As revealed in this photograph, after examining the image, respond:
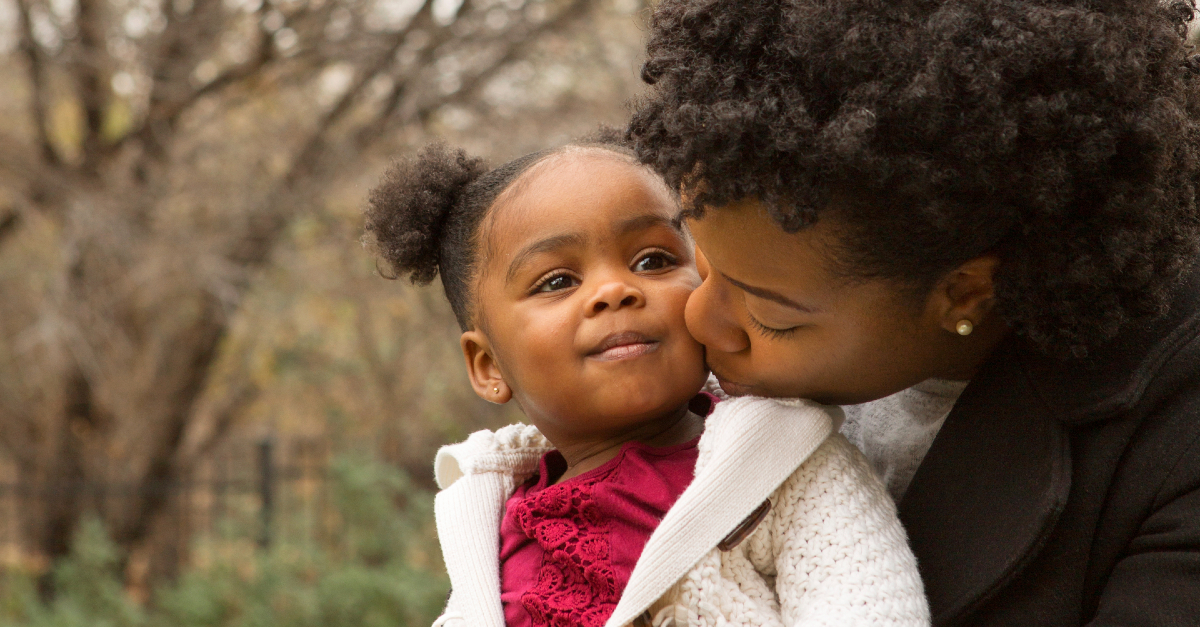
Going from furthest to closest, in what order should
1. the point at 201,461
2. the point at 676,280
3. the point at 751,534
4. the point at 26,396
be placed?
the point at 201,461
the point at 26,396
the point at 676,280
the point at 751,534

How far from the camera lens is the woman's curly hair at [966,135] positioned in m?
1.46

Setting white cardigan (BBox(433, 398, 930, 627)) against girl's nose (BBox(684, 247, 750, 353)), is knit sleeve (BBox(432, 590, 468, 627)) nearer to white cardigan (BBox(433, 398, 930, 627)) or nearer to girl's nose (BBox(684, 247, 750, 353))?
white cardigan (BBox(433, 398, 930, 627))

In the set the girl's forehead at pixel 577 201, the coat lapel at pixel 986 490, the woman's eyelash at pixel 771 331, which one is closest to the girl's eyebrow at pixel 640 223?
the girl's forehead at pixel 577 201

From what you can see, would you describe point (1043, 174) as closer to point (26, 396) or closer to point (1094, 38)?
point (1094, 38)

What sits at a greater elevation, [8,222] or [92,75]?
[92,75]

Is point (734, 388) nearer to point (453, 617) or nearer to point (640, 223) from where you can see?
point (640, 223)

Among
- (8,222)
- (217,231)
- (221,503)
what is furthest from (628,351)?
(221,503)

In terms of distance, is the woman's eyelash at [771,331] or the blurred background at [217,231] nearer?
the woman's eyelash at [771,331]

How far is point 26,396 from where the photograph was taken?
8148mm

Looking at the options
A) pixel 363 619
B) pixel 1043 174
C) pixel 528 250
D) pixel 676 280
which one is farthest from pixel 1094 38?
pixel 363 619

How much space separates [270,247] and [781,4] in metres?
5.45

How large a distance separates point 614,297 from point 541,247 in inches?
8.3

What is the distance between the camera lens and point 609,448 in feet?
7.35

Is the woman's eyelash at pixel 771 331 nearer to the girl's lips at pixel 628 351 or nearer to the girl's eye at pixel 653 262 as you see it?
the girl's lips at pixel 628 351
